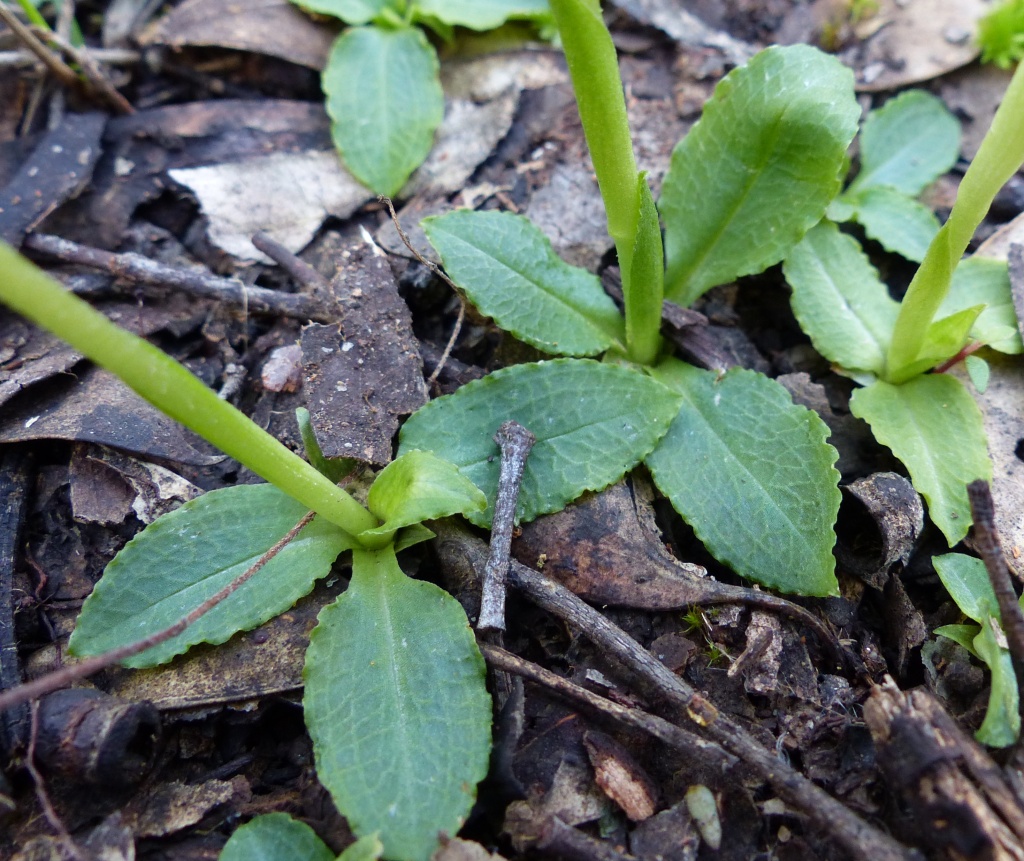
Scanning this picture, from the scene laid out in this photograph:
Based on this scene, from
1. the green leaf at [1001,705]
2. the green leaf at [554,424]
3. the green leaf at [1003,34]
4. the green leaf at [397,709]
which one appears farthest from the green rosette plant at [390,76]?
the green leaf at [1001,705]

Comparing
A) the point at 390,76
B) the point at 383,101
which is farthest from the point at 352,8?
the point at 383,101

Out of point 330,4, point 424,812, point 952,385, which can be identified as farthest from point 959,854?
point 330,4

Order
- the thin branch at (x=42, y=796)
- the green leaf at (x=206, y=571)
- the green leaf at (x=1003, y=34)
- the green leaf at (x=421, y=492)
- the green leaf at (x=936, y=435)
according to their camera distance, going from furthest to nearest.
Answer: the green leaf at (x=1003, y=34), the green leaf at (x=936, y=435), the green leaf at (x=206, y=571), the green leaf at (x=421, y=492), the thin branch at (x=42, y=796)

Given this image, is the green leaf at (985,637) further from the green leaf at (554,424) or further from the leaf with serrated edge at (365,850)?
the leaf with serrated edge at (365,850)

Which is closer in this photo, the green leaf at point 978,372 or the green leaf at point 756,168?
the green leaf at point 978,372

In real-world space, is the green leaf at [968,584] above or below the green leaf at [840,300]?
below

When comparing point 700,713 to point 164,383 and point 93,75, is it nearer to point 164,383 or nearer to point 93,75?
point 164,383
